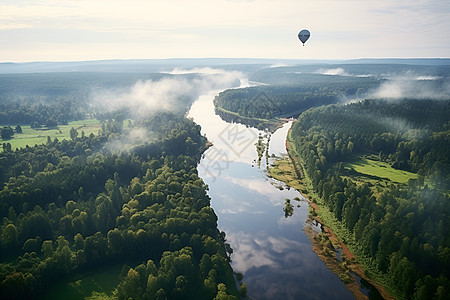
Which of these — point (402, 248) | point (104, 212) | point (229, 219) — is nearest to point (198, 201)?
point (229, 219)

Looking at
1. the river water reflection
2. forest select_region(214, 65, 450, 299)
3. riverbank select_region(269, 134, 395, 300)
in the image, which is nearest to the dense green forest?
forest select_region(214, 65, 450, 299)

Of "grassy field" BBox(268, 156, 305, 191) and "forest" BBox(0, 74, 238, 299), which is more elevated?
"forest" BBox(0, 74, 238, 299)

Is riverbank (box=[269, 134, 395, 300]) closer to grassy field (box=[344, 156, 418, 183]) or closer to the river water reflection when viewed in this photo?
the river water reflection

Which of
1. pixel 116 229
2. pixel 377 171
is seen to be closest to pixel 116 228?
pixel 116 229

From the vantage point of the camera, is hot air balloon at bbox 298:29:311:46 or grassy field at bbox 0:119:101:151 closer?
hot air balloon at bbox 298:29:311:46

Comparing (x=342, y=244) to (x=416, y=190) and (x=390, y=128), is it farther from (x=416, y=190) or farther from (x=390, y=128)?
(x=390, y=128)

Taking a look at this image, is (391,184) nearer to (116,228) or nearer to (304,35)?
(304,35)

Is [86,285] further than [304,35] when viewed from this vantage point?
No

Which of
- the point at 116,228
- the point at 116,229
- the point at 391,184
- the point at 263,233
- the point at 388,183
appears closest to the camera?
the point at 116,229
